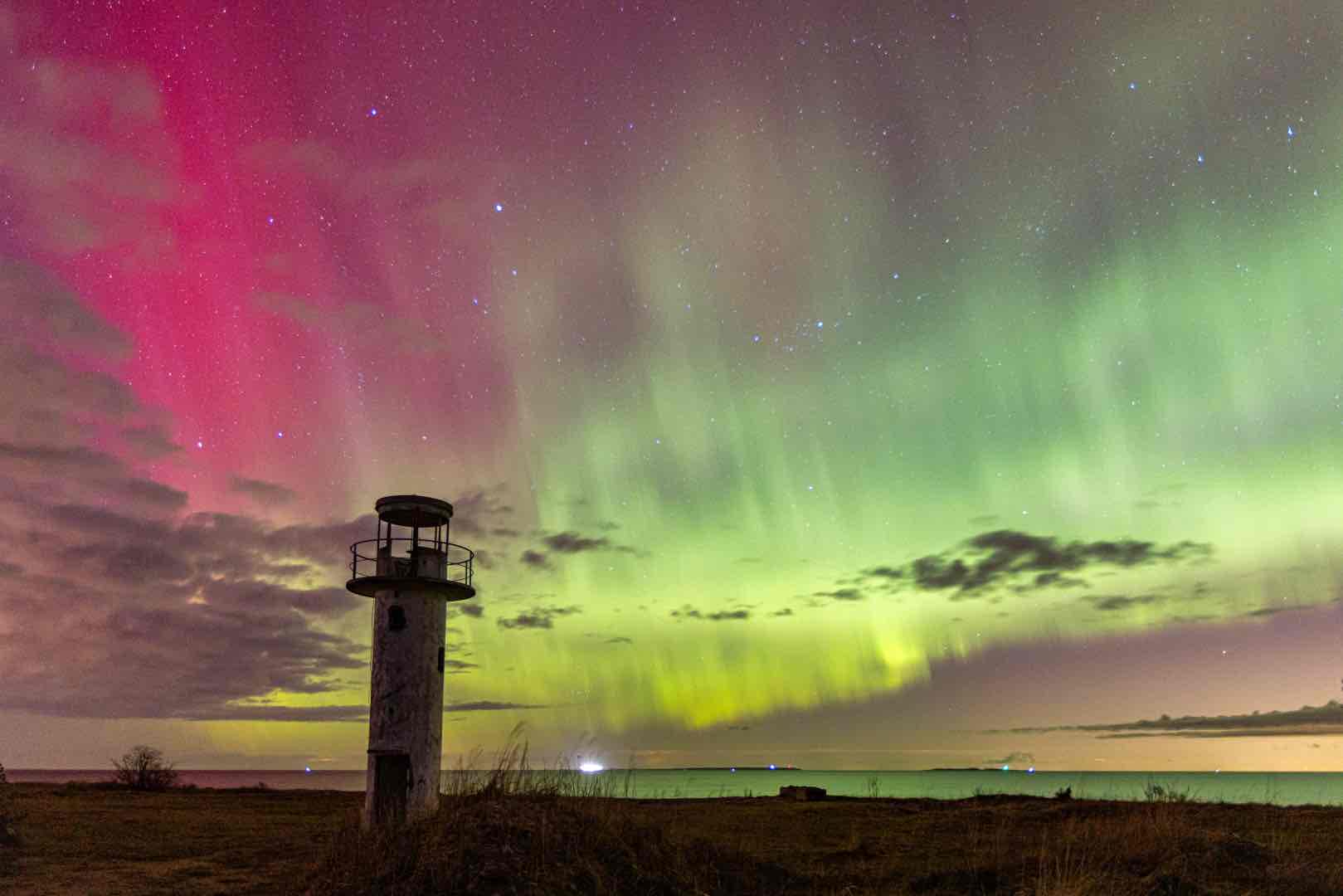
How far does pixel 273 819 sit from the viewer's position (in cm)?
3278

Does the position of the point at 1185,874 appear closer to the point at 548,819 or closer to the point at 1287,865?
the point at 1287,865

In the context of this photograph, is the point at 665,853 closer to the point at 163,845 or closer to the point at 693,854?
the point at 693,854

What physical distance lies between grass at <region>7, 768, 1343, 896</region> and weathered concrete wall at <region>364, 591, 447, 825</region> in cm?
262

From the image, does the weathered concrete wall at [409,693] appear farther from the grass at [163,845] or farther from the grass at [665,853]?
the grass at [665,853]

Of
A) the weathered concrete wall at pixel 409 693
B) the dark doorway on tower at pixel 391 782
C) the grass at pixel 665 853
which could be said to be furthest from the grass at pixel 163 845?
the weathered concrete wall at pixel 409 693

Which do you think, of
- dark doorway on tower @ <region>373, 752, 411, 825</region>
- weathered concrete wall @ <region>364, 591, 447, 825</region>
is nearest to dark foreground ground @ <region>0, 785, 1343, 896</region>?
dark doorway on tower @ <region>373, 752, 411, 825</region>

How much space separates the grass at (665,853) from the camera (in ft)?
44.7

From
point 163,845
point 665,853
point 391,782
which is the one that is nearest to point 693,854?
point 665,853

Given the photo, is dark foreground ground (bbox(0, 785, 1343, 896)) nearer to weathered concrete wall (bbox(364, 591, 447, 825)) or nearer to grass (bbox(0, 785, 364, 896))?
grass (bbox(0, 785, 364, 896))

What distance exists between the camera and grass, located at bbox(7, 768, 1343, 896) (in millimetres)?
13609

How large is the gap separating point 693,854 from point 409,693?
770 centimetres

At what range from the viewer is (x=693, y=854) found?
16859mm

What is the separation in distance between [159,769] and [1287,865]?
60160 millimetres

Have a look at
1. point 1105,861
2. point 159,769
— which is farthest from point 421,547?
point 159,769
